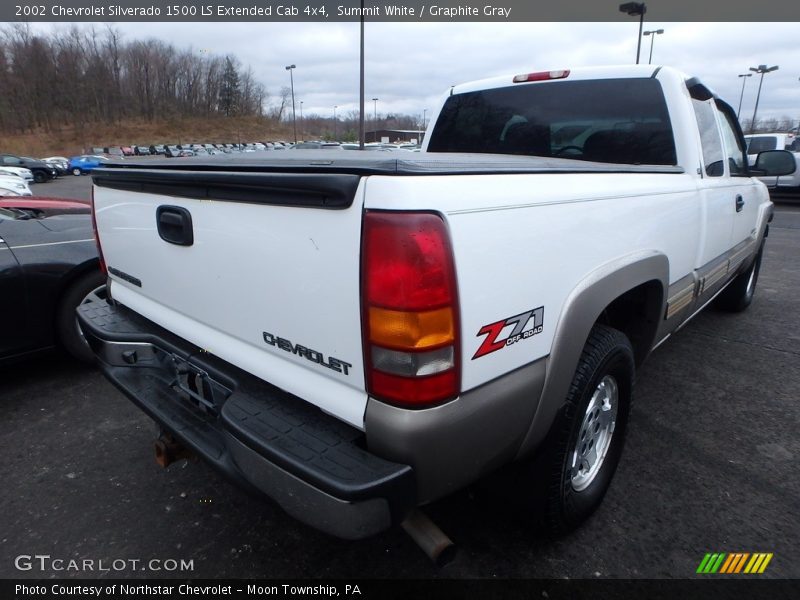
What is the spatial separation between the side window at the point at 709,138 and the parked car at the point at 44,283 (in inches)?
155

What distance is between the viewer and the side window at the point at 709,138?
121 inches

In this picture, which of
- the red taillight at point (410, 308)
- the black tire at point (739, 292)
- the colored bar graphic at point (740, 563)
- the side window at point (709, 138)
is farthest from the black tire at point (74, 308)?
the black tire at point (739, 292)

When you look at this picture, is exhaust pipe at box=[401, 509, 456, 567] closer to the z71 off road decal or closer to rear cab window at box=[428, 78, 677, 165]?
the z71 off road decal

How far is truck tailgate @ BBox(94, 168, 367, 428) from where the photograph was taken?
4.64 feet

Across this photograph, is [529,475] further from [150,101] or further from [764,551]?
[150,101]

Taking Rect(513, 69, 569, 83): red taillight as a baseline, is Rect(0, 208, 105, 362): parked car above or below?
below

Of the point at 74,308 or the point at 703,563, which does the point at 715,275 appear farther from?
the point at 74,308

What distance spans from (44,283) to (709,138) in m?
4.49

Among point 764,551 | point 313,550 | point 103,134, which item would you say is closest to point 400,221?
point 313,550

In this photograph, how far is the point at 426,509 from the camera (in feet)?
7.77

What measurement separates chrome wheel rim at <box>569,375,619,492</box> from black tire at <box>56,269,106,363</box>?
3.24m

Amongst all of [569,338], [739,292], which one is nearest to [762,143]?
[739,292]

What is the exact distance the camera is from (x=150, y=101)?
8119 cm

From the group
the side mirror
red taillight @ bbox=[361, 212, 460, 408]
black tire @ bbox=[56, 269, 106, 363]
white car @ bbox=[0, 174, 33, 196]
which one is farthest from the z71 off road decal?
white car @ bbox=[0, 174, 33, 196]
